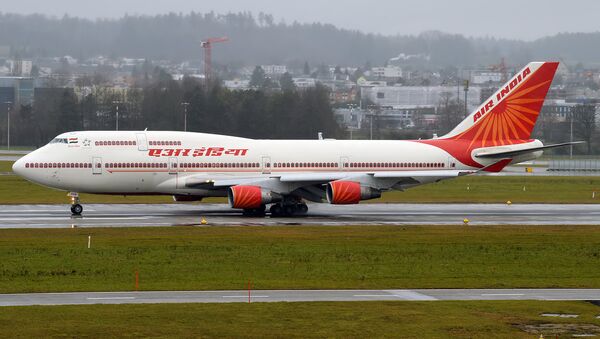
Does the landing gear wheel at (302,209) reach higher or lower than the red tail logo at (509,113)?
lower

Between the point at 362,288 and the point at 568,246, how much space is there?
1249 cm

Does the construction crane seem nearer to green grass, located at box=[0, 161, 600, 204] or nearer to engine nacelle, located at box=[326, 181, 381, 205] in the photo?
green grass, located at box=[0, 161, 600, 204]

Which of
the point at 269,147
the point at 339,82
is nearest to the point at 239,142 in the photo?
the point at 269,147

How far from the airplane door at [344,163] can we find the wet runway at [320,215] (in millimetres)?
2319

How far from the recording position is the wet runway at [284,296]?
28.0 meters

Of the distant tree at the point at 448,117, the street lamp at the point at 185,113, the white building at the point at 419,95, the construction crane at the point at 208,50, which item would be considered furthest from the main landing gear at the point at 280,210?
the white building at the point at 419,95

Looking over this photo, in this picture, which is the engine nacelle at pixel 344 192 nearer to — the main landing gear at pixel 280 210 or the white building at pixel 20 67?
the main landing gear at pixel 280 210

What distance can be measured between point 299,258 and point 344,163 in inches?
699

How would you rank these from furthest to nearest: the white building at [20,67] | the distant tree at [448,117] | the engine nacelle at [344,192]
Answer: the white building at [20,67] < the distant tree at [448,117] < the engine nacelle at [344,192]

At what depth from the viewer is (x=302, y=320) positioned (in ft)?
83.8

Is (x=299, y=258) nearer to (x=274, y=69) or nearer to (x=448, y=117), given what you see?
(x=448, y=117)

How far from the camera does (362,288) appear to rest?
30.6 meters

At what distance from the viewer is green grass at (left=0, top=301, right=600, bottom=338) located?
2412cm

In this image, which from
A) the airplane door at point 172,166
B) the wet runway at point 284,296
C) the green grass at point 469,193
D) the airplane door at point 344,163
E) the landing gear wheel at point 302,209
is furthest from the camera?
the green grass at point 469,193
